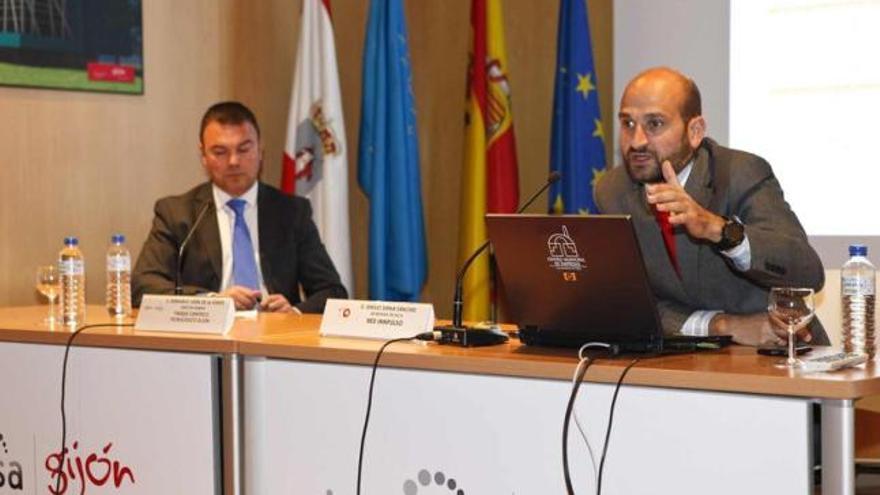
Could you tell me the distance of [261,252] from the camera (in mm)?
4637

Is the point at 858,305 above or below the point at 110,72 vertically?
below

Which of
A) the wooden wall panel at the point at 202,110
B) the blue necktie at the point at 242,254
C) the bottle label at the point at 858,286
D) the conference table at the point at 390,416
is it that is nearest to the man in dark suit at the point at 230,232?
the blue necktie at the point at 242,254

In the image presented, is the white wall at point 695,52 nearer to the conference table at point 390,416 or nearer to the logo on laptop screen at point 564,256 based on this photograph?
the conference table at point 390,416

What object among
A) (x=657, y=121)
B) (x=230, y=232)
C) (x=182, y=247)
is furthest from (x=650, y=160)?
(x=230, y=232)

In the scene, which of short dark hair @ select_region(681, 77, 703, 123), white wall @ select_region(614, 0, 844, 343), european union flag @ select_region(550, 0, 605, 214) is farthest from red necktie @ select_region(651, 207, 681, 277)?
european union flag @ select_region(550, 0, 605, 214)

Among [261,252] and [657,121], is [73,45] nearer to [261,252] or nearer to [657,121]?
[261,252]

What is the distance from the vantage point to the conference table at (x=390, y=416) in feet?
7.90

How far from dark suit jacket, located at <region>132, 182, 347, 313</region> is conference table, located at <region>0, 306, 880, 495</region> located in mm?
685

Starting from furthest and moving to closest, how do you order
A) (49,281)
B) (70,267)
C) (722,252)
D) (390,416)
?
(49,281) → (70,267) → (722,252) → (390,416)

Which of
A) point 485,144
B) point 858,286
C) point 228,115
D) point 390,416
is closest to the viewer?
point 858,286

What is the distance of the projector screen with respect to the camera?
4617mm

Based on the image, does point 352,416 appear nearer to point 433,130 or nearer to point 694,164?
point 694,164

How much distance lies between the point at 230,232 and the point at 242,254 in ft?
0.30

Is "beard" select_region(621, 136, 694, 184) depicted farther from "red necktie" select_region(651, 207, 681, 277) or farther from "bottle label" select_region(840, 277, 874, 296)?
"bottle label" select_region(840, 277, 874, 296)
